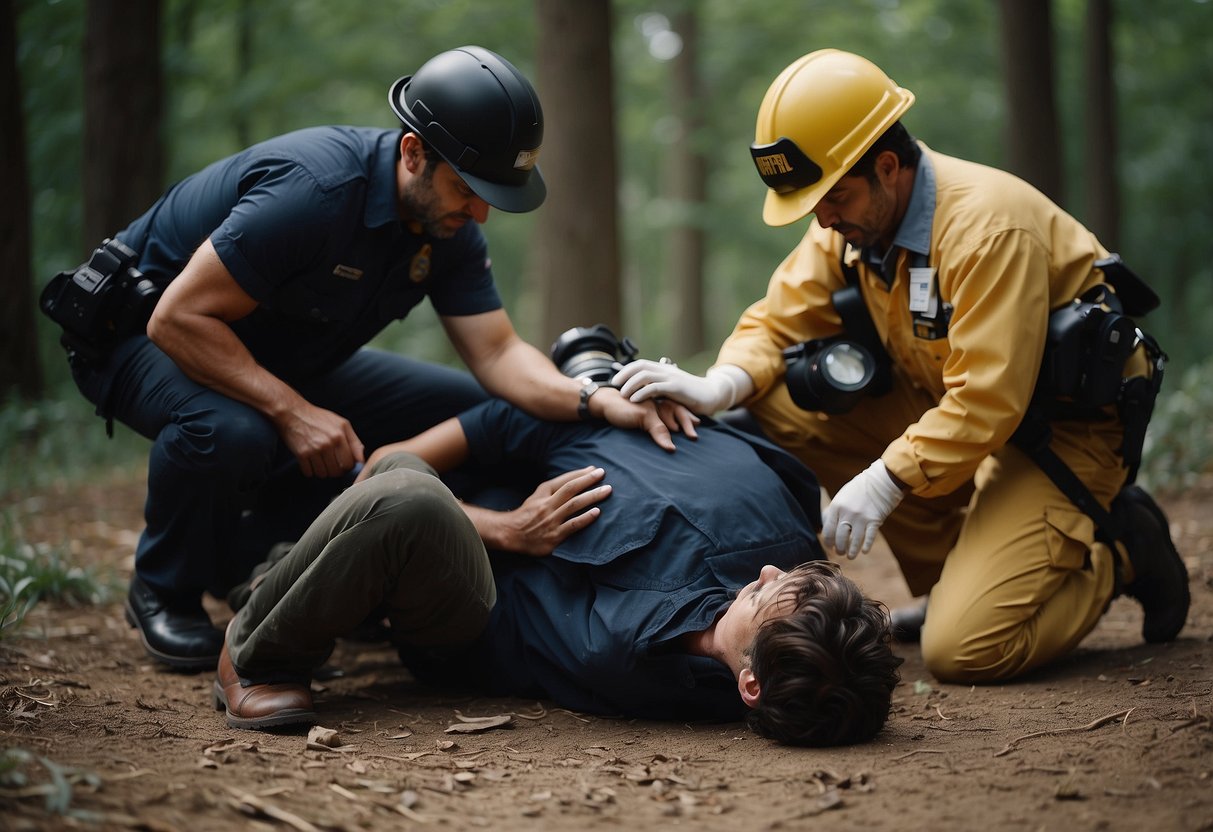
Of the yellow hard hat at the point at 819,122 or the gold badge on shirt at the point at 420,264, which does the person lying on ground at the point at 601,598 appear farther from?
the yellow hard hat at the point at 819,122

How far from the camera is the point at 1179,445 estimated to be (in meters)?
6.04

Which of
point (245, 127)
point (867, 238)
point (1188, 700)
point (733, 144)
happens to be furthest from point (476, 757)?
point (733, 144)

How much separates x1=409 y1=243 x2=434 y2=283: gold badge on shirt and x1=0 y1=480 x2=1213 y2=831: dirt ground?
1316 mm

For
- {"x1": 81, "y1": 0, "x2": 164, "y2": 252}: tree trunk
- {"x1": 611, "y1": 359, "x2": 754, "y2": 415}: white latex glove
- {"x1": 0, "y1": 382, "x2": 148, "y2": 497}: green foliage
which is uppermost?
{"x1": 81, "y1": 0, "x2": 164, "y2": 252}: tree trunk

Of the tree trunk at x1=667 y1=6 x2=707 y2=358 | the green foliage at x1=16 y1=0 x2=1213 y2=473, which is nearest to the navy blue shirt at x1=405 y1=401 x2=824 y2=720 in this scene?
the green foliage at x1=16 y1=0 x2=1213 y2=473

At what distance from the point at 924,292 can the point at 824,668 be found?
1408mm

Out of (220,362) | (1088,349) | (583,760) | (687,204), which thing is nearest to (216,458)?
(220,362)

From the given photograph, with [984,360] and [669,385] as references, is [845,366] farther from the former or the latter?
[669,385]

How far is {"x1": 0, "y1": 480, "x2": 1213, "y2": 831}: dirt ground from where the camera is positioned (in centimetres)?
204

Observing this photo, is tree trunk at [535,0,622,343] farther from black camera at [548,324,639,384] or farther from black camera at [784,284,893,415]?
black camera at [784,284,893,415]

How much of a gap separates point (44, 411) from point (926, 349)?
6032 mm

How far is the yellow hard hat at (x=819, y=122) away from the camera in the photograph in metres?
3.40

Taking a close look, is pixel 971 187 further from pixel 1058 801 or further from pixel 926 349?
pixel 1058 801

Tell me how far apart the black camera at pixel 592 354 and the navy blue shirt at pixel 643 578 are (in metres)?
0.30
